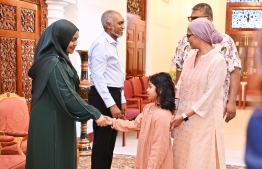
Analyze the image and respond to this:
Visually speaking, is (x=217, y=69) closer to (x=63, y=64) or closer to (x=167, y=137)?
(x=167, y=137)

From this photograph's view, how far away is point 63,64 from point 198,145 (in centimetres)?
116

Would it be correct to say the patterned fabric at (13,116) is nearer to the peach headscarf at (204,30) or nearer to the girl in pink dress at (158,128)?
the girl in pink dress at (158,128)

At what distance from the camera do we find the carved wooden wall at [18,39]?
4340 mm

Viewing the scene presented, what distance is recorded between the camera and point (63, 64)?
8.51ft

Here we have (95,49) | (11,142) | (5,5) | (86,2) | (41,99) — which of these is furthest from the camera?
(86,2)

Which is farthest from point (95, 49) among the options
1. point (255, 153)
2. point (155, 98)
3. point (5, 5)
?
point (255, 153)

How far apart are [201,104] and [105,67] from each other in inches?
39.0

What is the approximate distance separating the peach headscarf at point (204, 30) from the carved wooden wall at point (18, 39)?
2384mm

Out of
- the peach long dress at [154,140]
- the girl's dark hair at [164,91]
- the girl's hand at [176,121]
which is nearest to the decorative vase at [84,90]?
the peach long dress at [154,140]

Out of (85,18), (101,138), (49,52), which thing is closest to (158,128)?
(101,138)

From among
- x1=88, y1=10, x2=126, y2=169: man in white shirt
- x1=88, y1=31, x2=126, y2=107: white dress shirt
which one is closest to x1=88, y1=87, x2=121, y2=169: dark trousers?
x1=88, y1=10, x2=126, y2=169: man in white shirt

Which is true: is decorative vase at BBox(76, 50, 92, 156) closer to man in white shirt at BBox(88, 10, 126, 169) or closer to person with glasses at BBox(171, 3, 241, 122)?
man in white shirt at BBox(88, 10, 126, 169)

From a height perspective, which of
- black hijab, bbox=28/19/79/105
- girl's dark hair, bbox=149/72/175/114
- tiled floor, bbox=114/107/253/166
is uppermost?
black hijab, bbox=28/19/79/105

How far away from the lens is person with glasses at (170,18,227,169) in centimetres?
280
